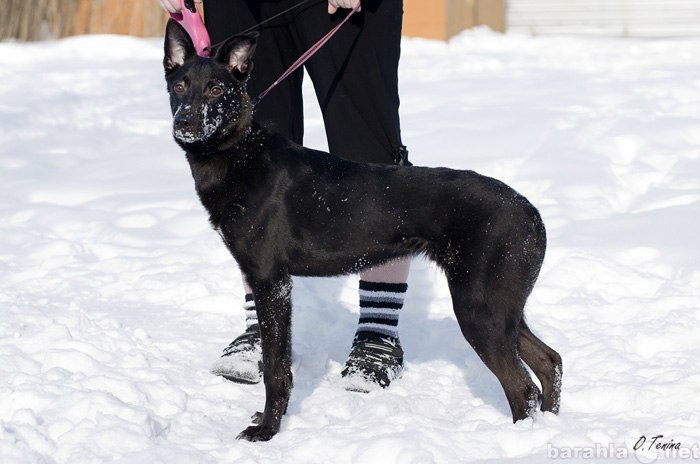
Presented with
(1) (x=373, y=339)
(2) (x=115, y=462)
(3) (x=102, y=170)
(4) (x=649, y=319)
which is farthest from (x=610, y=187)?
(2) (x=115, y=462)

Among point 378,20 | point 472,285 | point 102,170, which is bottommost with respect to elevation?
point 102,170

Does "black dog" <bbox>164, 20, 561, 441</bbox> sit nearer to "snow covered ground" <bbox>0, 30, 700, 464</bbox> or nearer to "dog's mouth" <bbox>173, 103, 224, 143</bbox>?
"dog's mouth" <bbox>173, 103, 224, 143</bbox>

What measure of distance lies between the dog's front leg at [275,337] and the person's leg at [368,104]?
1.40 feet

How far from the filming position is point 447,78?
8.70 meters

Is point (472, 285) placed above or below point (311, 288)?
above

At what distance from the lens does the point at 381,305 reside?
3623 mm

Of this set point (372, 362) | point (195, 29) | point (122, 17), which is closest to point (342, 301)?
point (372, 362)

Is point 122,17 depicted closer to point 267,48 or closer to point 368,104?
point 267,48

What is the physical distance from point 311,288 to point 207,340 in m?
0.66

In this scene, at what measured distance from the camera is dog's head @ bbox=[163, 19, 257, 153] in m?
2.98

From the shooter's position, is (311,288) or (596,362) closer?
(596,362)

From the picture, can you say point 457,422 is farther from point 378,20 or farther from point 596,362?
point 378,20

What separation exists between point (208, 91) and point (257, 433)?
1.08 m

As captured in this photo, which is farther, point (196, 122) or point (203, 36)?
point (203, 36)
